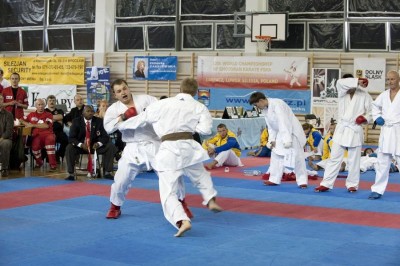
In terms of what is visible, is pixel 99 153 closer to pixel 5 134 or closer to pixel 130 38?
pixel 5 134

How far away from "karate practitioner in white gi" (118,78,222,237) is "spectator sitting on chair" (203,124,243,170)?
5842 mm

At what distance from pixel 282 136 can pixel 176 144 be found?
361 centimetres

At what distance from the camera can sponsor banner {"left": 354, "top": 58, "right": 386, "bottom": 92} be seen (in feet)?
61.2

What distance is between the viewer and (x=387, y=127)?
918cm

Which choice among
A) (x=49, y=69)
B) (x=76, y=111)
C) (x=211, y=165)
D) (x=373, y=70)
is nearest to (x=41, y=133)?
Result: (x=76, y=111)

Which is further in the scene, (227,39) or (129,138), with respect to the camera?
(227,39)

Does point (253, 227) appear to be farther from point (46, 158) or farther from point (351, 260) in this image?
point (46, 158)

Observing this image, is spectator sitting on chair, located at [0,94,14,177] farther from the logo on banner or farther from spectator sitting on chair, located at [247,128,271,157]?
the logo on banner

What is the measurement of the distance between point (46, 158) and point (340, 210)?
6.55m

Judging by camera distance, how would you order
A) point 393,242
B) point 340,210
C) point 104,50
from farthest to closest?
point 104,50 → point 340,210 → point 393,242

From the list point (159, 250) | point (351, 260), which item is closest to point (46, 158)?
point (159, 250)

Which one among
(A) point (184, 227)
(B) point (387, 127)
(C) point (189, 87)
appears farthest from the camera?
(B) point (387, 127)

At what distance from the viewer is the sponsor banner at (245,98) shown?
19656 millimetres

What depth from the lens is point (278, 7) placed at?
2030 cm
